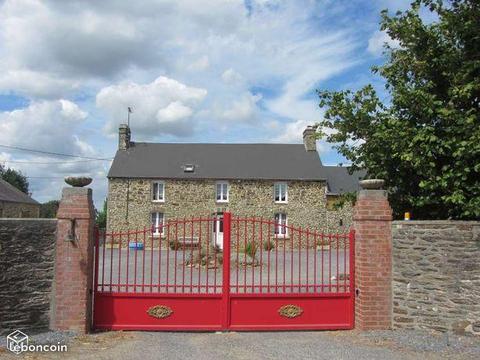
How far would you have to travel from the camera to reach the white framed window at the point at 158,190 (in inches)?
1255

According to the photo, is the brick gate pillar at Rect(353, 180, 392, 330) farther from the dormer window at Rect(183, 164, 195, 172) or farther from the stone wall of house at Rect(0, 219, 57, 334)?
the dormer window at Rect(183, 164, 195, 172)

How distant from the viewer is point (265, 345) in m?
7.54

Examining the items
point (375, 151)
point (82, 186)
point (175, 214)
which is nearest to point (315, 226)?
point (175, 214)

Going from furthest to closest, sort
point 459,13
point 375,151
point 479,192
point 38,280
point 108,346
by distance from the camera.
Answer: point 375,151
point 459,13
point 479,192
point 38,280
point 108,346

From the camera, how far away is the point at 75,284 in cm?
797

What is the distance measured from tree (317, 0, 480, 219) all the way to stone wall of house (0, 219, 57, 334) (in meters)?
6.08

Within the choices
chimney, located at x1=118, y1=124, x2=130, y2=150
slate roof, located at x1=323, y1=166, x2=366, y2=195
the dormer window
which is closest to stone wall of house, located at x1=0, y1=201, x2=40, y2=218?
chimney, located at x1=118, y1=124, x2=130, y2=150

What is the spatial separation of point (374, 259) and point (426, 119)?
9.39 feet

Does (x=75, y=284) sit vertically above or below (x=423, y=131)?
below

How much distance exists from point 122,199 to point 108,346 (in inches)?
979

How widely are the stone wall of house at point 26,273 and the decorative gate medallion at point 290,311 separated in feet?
12.6

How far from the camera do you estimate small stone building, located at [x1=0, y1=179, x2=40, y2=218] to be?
37250 millimetres

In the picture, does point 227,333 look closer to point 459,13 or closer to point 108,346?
point 108,346

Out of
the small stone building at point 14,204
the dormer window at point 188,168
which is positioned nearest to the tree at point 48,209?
the small stone building at point 14,204
